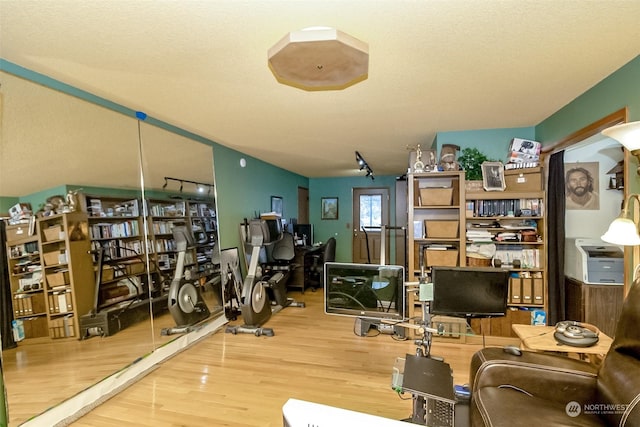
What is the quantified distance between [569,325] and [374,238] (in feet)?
17.7

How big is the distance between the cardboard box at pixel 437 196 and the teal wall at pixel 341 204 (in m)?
3.95

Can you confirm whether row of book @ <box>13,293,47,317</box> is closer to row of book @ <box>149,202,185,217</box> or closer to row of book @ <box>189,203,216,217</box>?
row of book @ <box>149,202,185,217</box>

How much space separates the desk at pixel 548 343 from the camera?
1.88m

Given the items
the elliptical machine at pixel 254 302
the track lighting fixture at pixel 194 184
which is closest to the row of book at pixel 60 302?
the track lighting fixture at pixel 194 184

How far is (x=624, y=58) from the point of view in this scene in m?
1.92

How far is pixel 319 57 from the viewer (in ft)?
5.48

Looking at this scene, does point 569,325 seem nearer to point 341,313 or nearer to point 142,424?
point 341,313

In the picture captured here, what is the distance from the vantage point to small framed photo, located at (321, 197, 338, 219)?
7.68m

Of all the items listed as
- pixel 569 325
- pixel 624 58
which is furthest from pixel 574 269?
pixel 624 58

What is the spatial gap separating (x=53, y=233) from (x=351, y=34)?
7.81 feet

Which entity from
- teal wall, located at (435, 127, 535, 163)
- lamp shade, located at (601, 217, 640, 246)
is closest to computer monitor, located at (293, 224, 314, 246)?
teal wall, located at (435, 127, 535, 163)

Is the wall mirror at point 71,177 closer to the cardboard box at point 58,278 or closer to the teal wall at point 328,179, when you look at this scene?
the teal wall at point 328,179

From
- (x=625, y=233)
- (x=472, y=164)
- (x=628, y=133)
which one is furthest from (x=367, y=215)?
(x=628, y=133)

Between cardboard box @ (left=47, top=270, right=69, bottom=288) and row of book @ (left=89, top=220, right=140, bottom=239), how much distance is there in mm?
346
